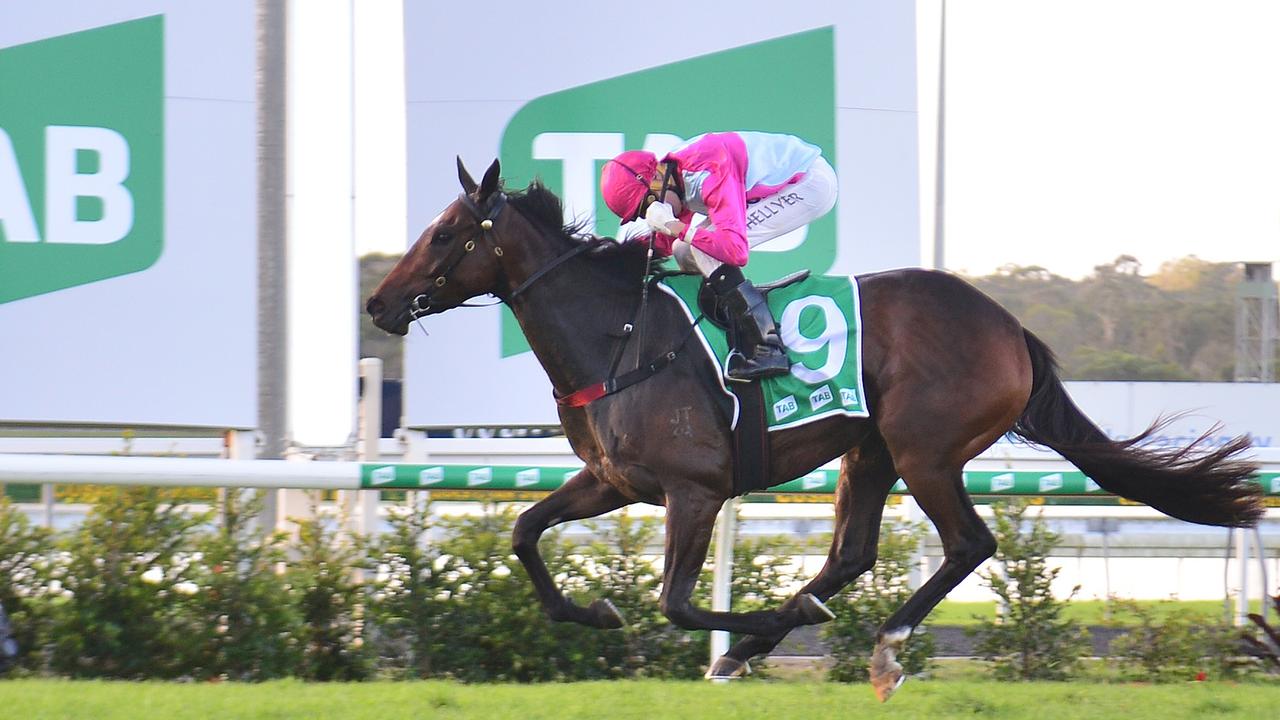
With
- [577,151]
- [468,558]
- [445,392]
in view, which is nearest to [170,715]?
[468,558]

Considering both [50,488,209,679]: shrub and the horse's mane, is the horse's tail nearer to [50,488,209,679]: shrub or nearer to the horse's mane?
the horse's mane

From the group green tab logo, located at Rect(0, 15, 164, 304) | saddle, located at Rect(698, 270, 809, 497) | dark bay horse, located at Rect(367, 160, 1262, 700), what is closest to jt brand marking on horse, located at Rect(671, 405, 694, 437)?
dark bay horse, located at Rect(367, 160, 1262, 700)

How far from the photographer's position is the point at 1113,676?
16.9 feet

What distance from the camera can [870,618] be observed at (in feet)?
16.8

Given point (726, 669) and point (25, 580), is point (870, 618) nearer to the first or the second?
point (726, 669)

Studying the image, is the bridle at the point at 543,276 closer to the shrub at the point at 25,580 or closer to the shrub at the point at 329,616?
the shrub at the point at 329,616

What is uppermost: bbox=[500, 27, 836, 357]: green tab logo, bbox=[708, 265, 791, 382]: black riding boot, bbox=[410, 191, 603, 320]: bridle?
bbox=[500, 27, 836, 357]: green tab logo

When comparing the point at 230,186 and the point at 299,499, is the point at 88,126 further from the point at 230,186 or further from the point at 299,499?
the point at 299,499

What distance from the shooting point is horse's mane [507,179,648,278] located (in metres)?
4.52

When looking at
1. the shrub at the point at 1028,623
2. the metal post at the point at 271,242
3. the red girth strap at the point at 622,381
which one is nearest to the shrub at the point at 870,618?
the shrub at the point at 1028,623

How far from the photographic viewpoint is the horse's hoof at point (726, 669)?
4535 millimetres

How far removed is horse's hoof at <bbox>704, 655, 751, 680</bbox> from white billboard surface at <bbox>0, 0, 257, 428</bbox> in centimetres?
251

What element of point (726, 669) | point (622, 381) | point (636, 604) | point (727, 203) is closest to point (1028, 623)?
point (726, 669)

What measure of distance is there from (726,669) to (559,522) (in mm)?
748
